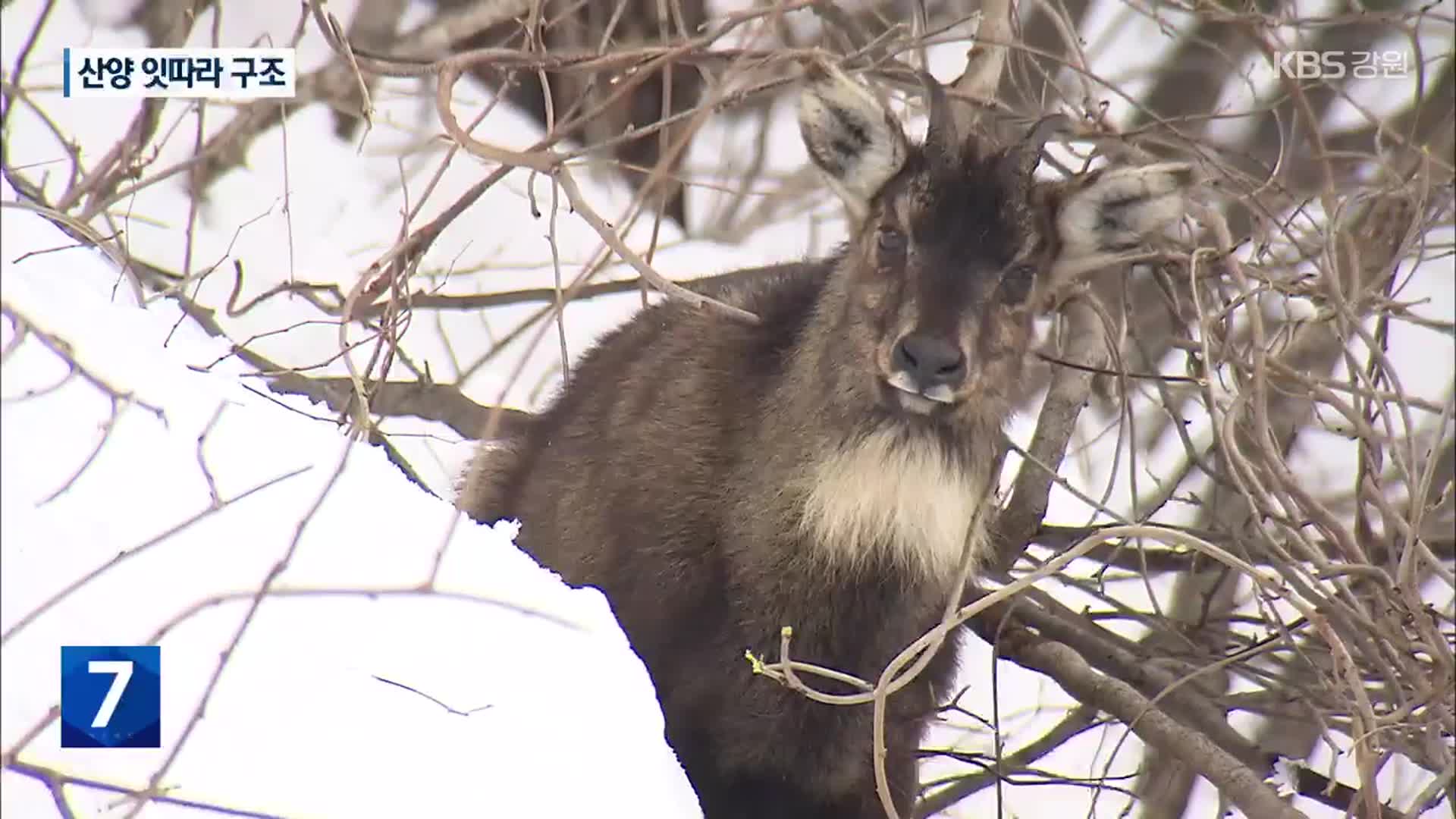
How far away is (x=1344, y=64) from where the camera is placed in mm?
4844

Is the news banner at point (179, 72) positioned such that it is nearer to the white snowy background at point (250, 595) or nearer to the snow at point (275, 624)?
the white snowy background at point (250, 595)

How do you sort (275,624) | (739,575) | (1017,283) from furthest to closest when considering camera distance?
(739,575) → (1017,283) → (275,624)

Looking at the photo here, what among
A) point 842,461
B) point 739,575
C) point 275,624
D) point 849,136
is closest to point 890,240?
point 849,136

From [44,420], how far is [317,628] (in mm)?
665

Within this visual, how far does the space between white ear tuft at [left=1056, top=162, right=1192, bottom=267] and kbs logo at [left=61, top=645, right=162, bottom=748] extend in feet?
→ 7.14

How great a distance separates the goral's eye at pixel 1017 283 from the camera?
11.5 feet

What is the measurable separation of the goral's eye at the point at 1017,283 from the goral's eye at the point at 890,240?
0.24 m

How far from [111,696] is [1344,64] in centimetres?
397

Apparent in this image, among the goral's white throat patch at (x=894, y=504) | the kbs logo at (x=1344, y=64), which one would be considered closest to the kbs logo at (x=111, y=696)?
the goral's white throat patch at (x=894, y=504)

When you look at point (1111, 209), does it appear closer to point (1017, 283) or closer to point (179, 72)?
point (1017, 283)

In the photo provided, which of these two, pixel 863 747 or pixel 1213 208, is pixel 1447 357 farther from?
pixel 863 747

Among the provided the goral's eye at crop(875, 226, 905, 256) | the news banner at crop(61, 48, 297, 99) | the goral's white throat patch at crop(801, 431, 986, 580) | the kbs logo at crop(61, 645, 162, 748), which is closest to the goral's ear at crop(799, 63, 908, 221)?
the goral's eye at crop(875, 226, 905, 256)

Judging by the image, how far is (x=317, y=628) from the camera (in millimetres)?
3098

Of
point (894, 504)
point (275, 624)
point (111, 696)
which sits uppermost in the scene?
point (894, 504)
